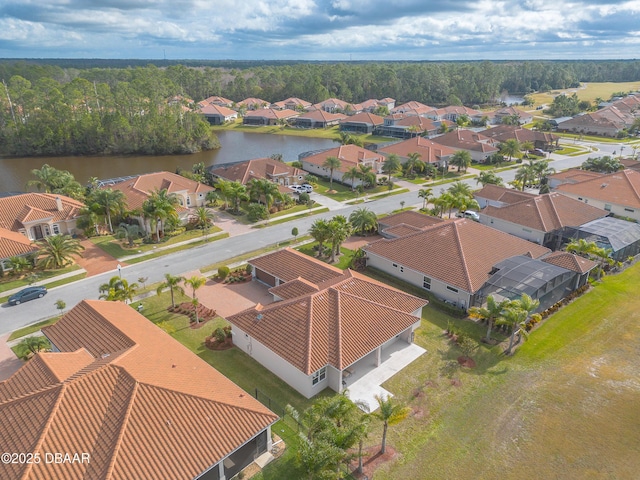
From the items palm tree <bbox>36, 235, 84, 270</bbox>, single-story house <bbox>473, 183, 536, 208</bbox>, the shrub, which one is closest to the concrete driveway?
the shrub

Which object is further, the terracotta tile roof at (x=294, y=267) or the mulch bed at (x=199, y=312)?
the terracotta tile roof at (x=294, y=267)

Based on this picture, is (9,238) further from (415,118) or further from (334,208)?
(415,118)

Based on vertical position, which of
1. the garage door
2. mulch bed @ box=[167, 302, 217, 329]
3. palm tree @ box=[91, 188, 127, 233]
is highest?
palm tree @ box=[91, 188, 127, 233]

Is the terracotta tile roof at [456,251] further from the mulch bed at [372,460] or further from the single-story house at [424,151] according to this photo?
the single-story house at [424,151]

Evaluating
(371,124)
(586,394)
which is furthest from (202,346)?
(371,124)

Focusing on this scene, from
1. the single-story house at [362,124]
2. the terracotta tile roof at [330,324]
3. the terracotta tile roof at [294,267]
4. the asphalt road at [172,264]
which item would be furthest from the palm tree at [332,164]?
the single-story house at [362,124]

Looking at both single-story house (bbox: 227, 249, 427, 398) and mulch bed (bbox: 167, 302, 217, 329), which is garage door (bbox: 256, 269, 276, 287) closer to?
single-story house (bbox: 227, 249, 427, 398)
